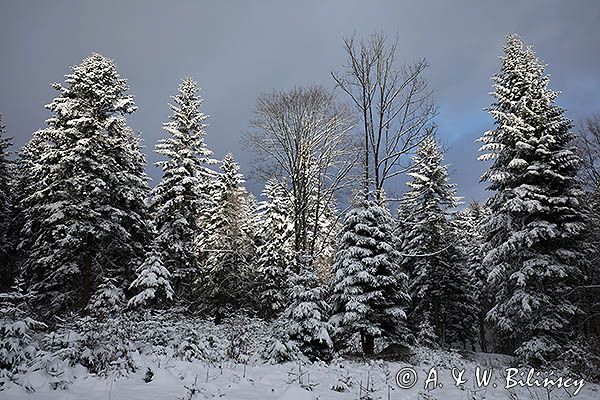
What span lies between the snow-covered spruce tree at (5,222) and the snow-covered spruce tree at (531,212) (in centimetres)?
2728

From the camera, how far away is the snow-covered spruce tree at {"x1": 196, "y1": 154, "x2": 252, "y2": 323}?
22469mm

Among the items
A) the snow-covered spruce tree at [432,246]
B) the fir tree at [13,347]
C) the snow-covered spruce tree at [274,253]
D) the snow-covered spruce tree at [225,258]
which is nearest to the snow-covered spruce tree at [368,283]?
the snow-covered spruce tree at [225,258]

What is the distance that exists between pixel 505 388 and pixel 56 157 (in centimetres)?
1871

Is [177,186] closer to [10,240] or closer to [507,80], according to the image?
[10,240]

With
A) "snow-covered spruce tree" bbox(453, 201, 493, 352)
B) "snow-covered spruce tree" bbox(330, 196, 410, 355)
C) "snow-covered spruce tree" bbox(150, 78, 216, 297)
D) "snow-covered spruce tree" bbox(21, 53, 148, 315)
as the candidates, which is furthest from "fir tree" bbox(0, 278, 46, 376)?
"snow-covered spruce tree" bbox(453, 201, 493, 352)

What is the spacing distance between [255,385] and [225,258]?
16747 millimetres

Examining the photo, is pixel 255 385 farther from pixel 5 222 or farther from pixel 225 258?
pixel 5 222

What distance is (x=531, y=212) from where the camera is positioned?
51.3ft

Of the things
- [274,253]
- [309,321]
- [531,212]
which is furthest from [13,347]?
[274,253]

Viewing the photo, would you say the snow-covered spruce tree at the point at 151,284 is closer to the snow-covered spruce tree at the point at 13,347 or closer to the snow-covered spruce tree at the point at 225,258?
the snow-covered spruce tree at the point at 13,347

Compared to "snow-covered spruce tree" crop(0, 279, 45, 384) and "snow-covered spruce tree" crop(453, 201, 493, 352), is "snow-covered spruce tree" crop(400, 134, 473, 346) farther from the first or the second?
"snow-covered spruce tree" crop(0, 279, 45, 384)

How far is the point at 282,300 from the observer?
2533 cm

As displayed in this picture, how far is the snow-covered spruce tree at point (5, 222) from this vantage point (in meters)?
23.4

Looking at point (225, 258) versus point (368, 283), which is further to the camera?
point (225, 258)
